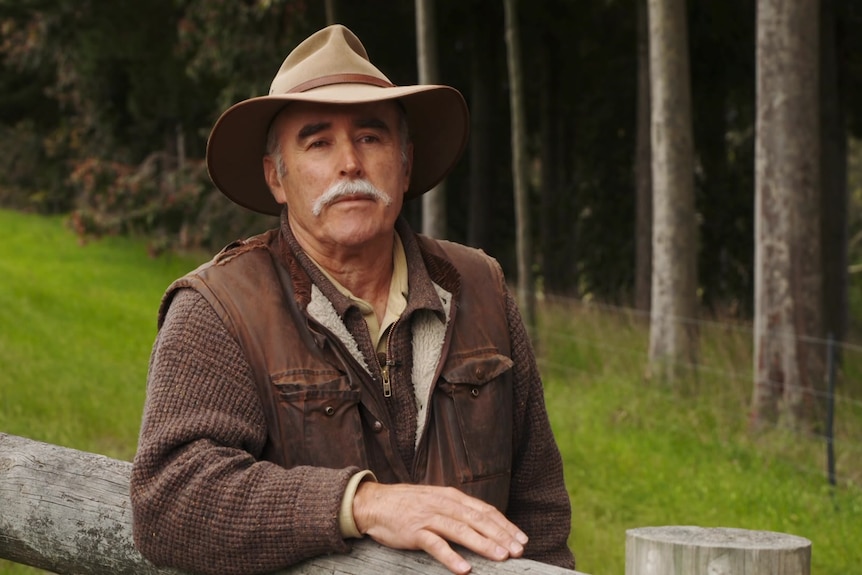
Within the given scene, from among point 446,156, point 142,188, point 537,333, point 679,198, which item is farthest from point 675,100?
point 142,188

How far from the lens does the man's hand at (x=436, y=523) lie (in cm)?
259

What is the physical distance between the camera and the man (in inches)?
109

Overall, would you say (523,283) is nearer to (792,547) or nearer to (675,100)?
(675,100)

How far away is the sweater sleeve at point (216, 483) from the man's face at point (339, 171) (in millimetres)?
439

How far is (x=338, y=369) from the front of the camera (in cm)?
306

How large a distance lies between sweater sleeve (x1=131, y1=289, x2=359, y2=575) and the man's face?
0.44 metres

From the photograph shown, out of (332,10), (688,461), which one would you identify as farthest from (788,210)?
(332,10)

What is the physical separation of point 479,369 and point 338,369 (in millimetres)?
368

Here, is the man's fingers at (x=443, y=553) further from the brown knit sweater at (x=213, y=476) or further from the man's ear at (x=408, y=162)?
the man's ear at (x=408, y=162)

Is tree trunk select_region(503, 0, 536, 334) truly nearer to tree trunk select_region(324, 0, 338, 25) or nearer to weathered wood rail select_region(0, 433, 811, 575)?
tree trunk select_region(324, 0, 338, 25)

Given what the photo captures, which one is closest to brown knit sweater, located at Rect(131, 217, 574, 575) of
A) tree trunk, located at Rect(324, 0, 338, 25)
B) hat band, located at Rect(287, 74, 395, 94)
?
hat band, located at Rect(287, 74, 395, 94)

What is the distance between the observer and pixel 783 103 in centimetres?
1034

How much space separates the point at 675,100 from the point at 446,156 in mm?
8710

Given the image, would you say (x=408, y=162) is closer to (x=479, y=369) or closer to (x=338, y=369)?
(x=479, y=369)
